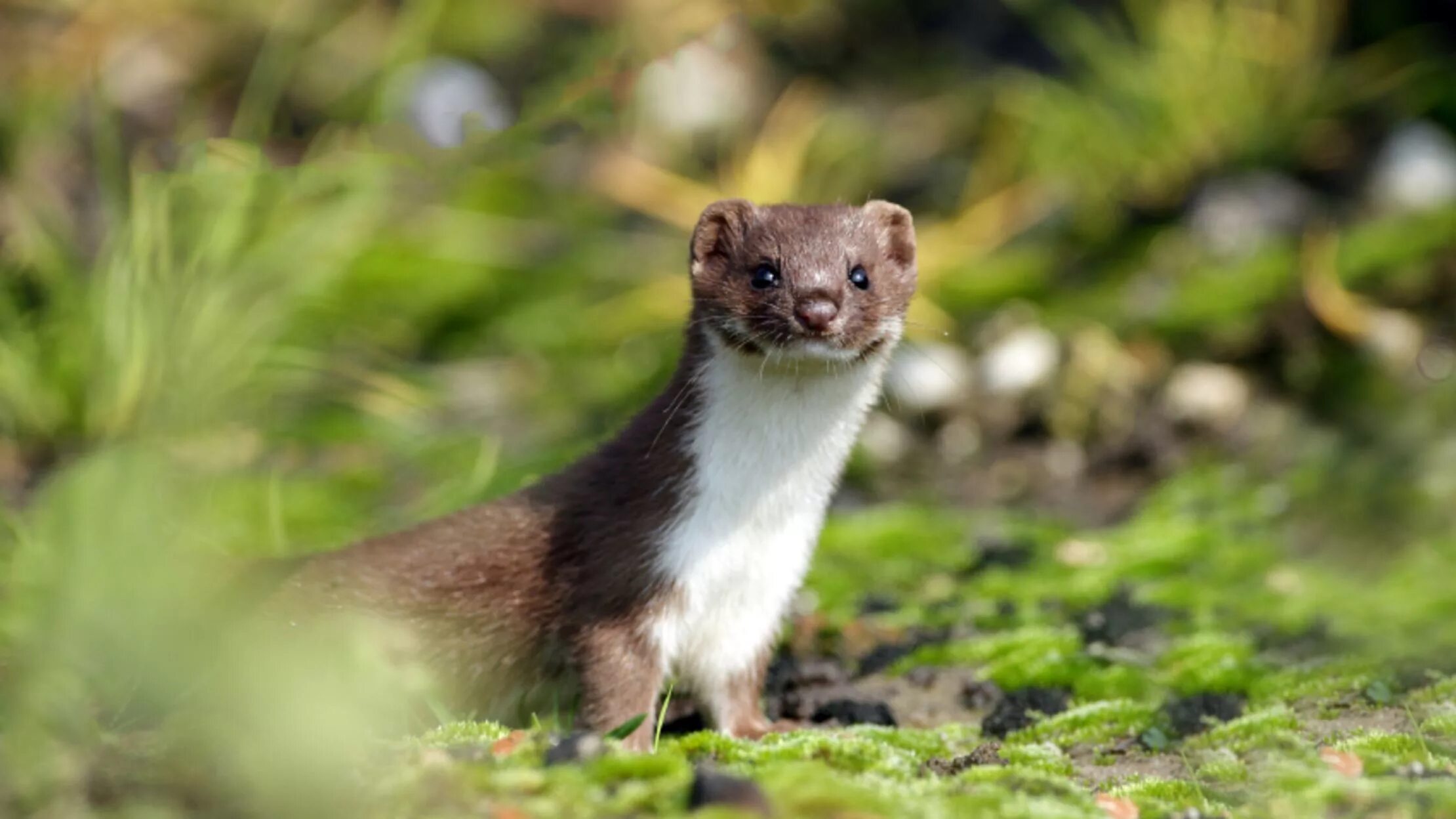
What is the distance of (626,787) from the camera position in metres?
3.74

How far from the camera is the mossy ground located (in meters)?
3.79

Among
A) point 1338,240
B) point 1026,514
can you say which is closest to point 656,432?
point 1026,514

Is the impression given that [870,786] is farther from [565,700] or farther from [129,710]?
[129,710]

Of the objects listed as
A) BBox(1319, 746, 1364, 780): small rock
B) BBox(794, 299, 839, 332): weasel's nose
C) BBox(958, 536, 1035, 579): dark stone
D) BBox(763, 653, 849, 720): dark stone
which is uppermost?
BBox(794, 299, 839, 332): weasel's nose

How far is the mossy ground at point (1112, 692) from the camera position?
3791 mm

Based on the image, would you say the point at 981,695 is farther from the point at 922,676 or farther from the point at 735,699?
the point at 735,699

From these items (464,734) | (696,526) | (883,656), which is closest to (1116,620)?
(883,656)

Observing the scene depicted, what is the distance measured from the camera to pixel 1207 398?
27.3 feet

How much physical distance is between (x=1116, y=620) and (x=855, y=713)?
59.7 inches

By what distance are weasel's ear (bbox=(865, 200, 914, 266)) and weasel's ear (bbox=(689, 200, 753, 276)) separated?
16.8 inches

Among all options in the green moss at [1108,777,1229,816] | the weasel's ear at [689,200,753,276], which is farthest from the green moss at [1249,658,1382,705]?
the weasel's ear at [689,200,753,276]

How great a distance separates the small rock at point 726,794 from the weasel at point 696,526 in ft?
3.62

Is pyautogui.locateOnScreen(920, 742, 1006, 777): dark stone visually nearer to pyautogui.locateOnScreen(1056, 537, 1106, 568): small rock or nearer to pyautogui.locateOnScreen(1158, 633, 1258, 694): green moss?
pyautogui.locateOnScreen(1158, 633, 1258, 694): green moss

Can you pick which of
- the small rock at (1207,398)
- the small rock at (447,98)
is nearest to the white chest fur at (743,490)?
the small rock at (1207,398)
